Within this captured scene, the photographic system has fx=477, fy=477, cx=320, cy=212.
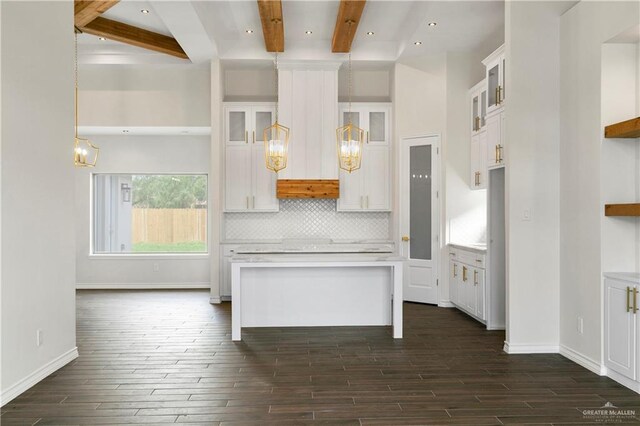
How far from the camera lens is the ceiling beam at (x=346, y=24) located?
542 cm

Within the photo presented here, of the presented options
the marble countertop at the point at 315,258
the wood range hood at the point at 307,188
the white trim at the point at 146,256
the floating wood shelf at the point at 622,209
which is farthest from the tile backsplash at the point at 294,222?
the floating wood shelf at the point at 622,209

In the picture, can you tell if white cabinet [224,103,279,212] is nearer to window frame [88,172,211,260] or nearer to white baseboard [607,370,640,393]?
window frame [88,172,211,260]

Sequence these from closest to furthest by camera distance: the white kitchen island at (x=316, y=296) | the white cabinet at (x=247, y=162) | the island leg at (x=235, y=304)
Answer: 1. the island leg at (x=235, y=304)
2. the white kitchen island at (x=316, y=296)
3. the white cabinet at (x=247, y=162)

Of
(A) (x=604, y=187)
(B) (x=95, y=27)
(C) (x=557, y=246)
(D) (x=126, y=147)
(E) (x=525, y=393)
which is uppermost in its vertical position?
(B) (x=95, y=27)

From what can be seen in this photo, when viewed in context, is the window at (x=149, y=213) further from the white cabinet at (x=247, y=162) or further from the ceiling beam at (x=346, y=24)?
the ceiling beam at (x=346, y=24)

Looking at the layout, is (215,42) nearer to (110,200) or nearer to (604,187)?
(110,200)

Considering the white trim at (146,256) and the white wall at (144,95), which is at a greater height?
the white wall at (144,95)

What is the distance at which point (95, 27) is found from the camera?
6.17 m

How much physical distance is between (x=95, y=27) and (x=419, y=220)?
5075 mm

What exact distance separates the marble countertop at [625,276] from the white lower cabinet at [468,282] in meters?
1.74

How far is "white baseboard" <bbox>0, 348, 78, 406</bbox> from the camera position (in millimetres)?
3326

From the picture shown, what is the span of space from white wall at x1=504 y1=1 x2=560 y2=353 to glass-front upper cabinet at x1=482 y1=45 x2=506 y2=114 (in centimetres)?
62

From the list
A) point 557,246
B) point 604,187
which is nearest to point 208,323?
point 557,246

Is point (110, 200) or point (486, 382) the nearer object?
point (486, 382)
